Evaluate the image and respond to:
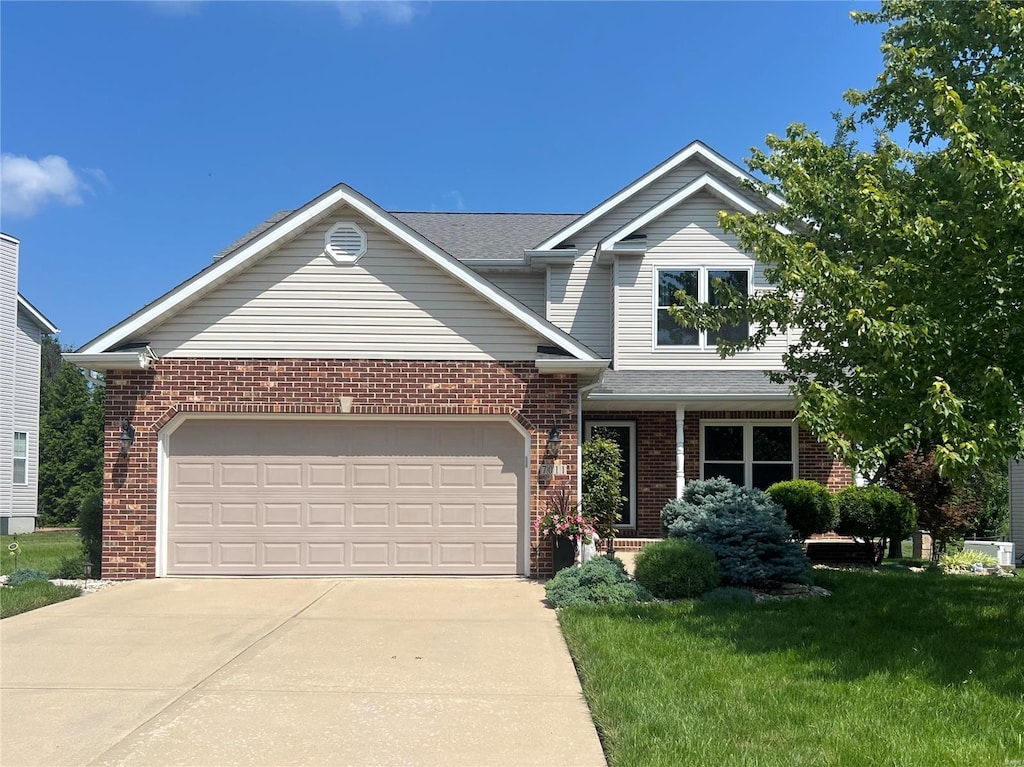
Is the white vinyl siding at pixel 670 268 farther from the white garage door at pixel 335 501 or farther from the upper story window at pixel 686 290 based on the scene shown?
the white garage door at pixel 335 501

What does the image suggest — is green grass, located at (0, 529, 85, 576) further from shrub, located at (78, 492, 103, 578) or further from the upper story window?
the upper story window

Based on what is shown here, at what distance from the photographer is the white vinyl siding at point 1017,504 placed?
60.2 ft

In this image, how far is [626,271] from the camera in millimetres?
17109

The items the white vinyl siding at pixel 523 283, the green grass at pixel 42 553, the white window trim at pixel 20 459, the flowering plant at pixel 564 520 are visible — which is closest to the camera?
the flowering plant at pixel 564 520

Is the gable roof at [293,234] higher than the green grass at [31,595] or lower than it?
higher

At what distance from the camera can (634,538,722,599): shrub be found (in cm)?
1064

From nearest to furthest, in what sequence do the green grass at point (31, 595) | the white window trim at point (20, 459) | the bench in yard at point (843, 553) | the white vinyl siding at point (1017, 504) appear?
the green grass at point (31, 595) < the bench in yard at point (843, 553) < the white vinyl siding at point (1017, 504) < the white window trim at point (20, 459)

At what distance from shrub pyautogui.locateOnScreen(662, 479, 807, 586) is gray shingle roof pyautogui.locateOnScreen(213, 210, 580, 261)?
8.47 m

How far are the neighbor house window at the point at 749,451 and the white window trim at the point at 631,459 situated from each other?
1.38 meters

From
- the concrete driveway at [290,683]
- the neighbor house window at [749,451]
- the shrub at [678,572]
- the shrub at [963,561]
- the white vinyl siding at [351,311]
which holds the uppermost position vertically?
the white vinyl siding at [351,311]

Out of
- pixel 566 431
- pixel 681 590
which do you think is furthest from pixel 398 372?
pixel 681 590

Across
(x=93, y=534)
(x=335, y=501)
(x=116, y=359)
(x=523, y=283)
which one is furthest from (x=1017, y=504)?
(x=93, y=534)

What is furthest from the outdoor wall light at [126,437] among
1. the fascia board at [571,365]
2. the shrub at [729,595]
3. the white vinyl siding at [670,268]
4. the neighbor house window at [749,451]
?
the neighbor house window at [749,451]

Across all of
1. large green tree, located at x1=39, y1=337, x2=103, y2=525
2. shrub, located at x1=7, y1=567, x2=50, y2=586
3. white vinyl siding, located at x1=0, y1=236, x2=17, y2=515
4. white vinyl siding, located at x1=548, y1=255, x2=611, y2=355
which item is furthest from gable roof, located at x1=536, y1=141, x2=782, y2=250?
large green tree, located at x1=39, y1=337, x2=103, y2=525
